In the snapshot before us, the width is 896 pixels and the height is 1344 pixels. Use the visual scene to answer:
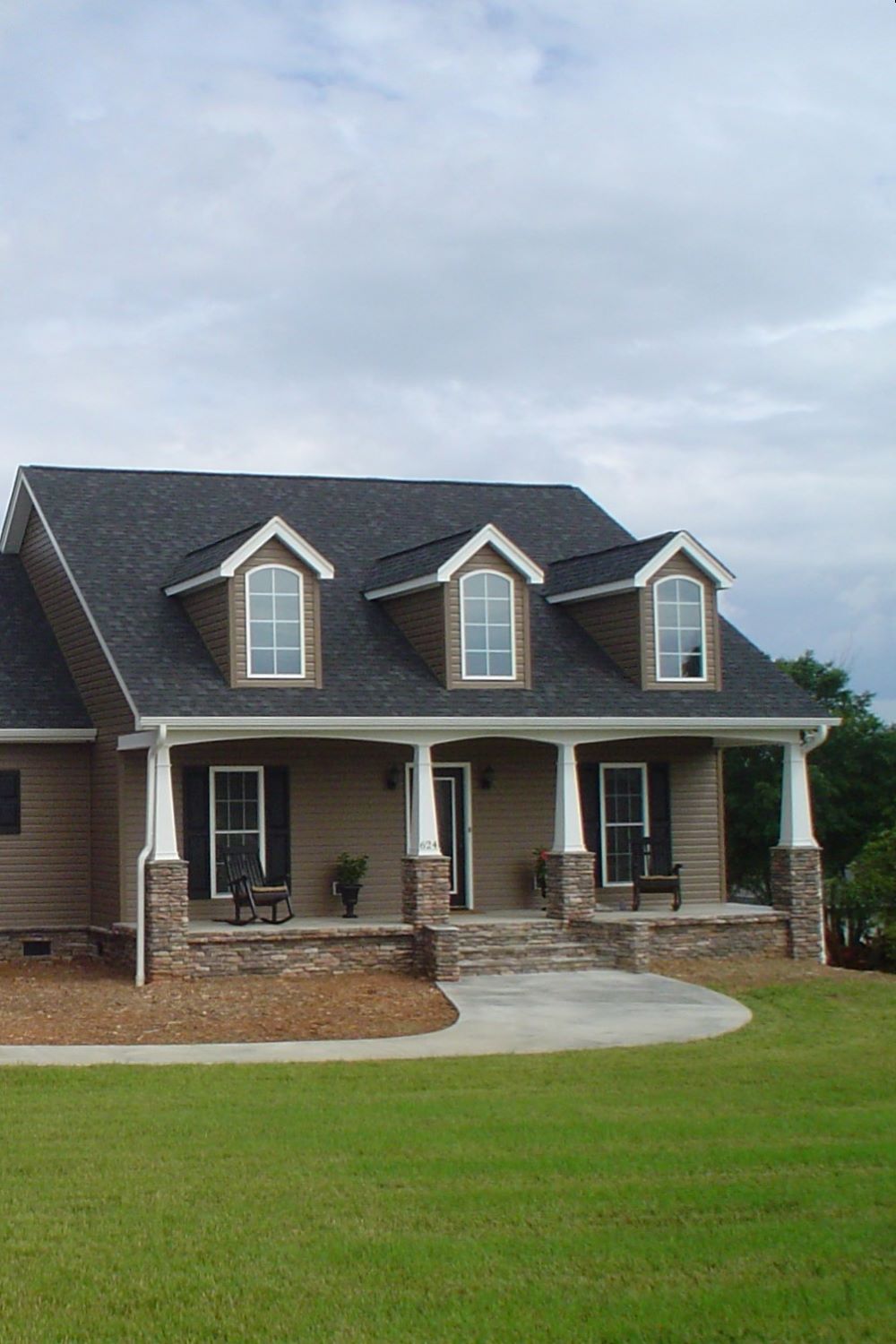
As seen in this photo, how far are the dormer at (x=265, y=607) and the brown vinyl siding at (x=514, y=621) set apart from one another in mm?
1855

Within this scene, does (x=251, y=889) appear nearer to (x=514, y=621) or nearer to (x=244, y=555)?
(x=244, y=555)

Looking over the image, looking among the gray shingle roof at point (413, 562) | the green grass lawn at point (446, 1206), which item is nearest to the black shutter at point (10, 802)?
the gray shingle roof at point (413, 562)

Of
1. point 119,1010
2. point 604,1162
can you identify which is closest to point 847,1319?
Result: point 604,1162

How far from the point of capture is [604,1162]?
9.35 metres

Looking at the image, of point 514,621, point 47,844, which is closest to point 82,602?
point 47,844

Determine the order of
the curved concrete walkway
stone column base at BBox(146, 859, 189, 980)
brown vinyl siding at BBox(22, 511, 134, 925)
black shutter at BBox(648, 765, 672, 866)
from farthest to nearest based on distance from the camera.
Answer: black shutter at BBox(648, 765, 672, 866) < brown vinyl siding at BBox(22, 511, 134, 925) < stone column base at BBox(146, 859, 189, 980) < the curved concrete walkway

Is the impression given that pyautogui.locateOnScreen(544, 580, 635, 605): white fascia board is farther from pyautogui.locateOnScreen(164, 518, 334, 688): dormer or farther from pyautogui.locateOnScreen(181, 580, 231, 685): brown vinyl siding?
pyautogui.locateOnScreen(181, 580, 231, 685): brown vinyl siding

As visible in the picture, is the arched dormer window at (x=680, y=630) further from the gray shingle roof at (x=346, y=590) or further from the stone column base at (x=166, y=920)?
the stone column base at (x=166, y=920)

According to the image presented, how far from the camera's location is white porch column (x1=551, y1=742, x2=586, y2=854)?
2192cm

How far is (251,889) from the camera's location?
2120cm

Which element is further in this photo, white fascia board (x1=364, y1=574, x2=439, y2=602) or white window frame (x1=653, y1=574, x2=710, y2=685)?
white window frame (x1=653, y1=574, x2=710, y2=685)

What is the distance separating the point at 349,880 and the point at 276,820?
1324 mm

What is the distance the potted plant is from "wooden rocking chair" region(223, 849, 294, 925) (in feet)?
2.47

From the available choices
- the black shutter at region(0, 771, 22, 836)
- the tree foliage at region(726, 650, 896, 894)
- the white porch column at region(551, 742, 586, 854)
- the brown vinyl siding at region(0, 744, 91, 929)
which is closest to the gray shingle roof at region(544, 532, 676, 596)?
the white porch column at region(551, 742, 586, 854)
